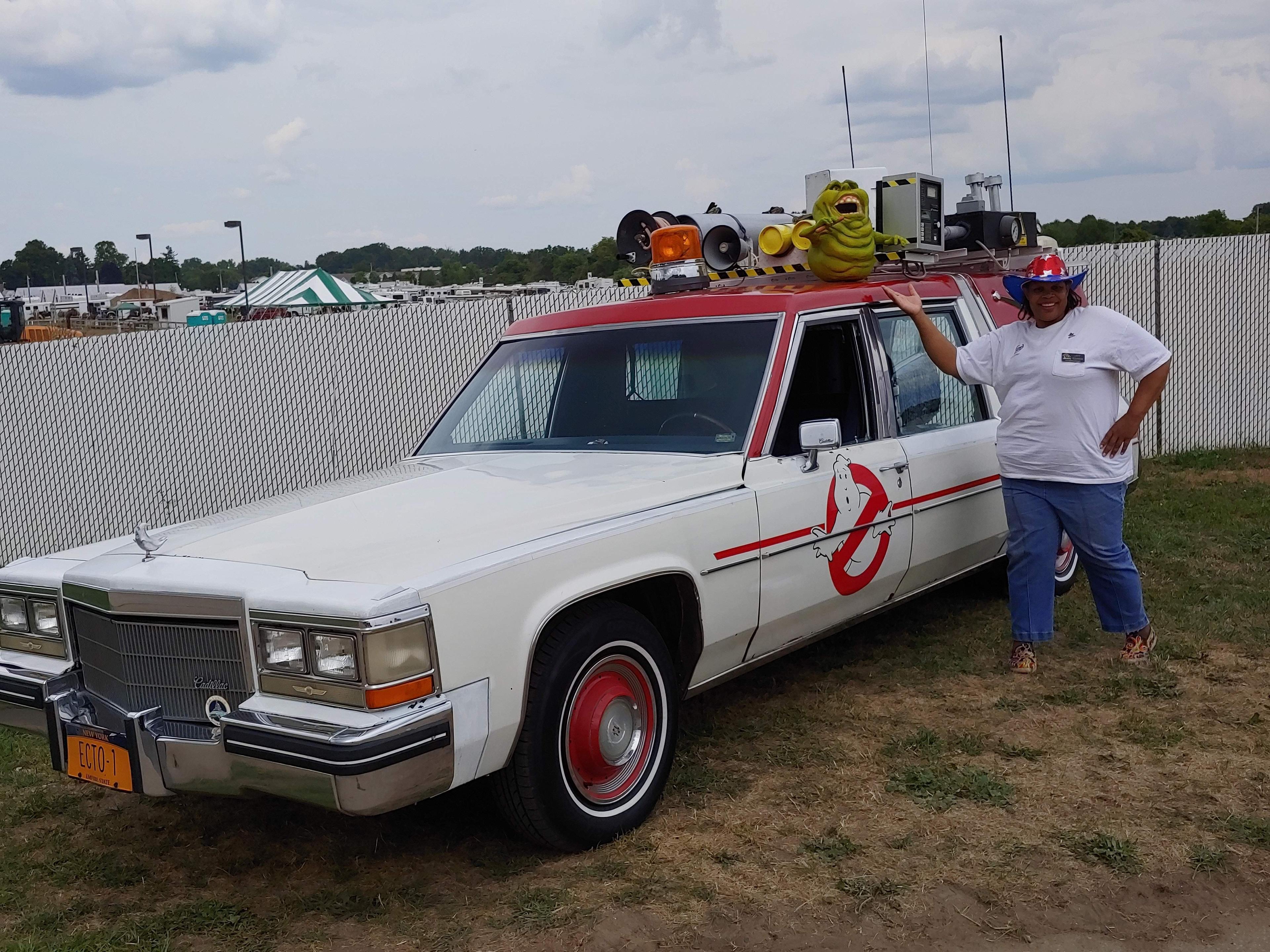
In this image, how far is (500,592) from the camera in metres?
3.42

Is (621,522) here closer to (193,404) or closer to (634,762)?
(634,762)

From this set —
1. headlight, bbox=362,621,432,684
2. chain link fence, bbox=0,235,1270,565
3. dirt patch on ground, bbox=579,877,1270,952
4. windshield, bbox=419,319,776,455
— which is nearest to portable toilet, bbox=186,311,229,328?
chain link fence, bbox=0,235,1270,565

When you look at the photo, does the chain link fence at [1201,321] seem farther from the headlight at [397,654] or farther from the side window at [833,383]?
the headlight at [397,654]

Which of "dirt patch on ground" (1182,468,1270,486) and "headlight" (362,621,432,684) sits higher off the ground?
"headlight" (362,621,432,684)

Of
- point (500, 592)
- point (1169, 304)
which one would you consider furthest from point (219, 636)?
point (1169, 304)

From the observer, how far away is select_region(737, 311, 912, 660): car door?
451 cm

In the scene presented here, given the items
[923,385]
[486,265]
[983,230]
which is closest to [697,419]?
[923,385]

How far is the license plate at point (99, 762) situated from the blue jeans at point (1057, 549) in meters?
3.89

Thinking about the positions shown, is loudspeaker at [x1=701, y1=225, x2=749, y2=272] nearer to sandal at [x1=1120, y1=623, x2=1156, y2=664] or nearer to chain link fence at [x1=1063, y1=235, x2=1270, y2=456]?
sandal at [x1=1120, y1=623, x2=1156, y2=664]

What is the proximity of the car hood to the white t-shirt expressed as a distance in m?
1.73

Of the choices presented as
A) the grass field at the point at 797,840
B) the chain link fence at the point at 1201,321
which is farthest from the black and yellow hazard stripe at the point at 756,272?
the chain link fence at the point at 1201,321

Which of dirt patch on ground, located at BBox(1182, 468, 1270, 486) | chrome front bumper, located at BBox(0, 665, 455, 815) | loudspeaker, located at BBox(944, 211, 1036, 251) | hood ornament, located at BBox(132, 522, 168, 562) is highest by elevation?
loudspeaker, located at BBox(944, 211, 1036, 251)

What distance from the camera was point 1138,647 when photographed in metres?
5.61

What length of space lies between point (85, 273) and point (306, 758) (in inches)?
3086
